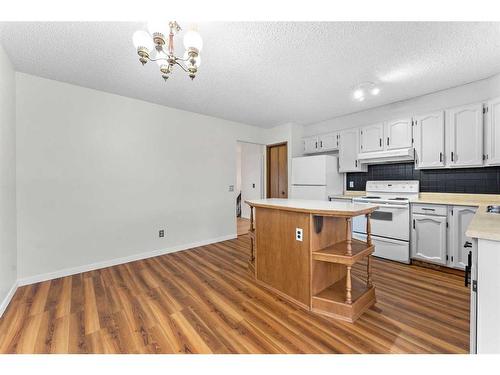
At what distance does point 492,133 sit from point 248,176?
4905 mm

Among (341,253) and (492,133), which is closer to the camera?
(341,253)

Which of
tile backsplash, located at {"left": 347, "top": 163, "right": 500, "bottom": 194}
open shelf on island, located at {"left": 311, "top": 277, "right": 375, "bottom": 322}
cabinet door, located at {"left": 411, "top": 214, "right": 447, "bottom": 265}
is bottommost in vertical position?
open shelf on island, located at {"left": 311, "top": 277, "right": 375, "bottom": 322}

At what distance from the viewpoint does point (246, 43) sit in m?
2.02

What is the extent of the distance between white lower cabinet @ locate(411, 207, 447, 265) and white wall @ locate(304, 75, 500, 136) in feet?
5.28

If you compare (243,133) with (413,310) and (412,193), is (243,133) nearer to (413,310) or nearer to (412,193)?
(412,193)

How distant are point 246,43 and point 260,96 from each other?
1.29 m

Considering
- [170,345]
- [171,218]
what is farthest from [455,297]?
[171,218]

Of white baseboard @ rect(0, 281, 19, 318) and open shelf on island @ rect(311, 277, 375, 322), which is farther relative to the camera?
white baseboard @ rect(0, 281, 19, 318)

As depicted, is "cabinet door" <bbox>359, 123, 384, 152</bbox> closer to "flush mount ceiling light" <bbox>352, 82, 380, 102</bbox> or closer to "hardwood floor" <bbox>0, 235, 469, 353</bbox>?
"flush mount ceiling light" <bbox>352, 82, 380, 102</bbox>

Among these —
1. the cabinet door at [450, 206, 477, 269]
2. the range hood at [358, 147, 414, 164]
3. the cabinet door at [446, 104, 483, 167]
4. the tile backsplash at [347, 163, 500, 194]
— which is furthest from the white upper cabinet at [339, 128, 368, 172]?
the cabinet door at [450, 206, 477, 269]

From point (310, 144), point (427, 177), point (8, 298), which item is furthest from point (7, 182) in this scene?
point (427, 177)

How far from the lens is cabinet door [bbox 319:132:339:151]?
169 inches

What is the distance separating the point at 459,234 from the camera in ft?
9.06

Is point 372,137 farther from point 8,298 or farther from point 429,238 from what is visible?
point 8,298
